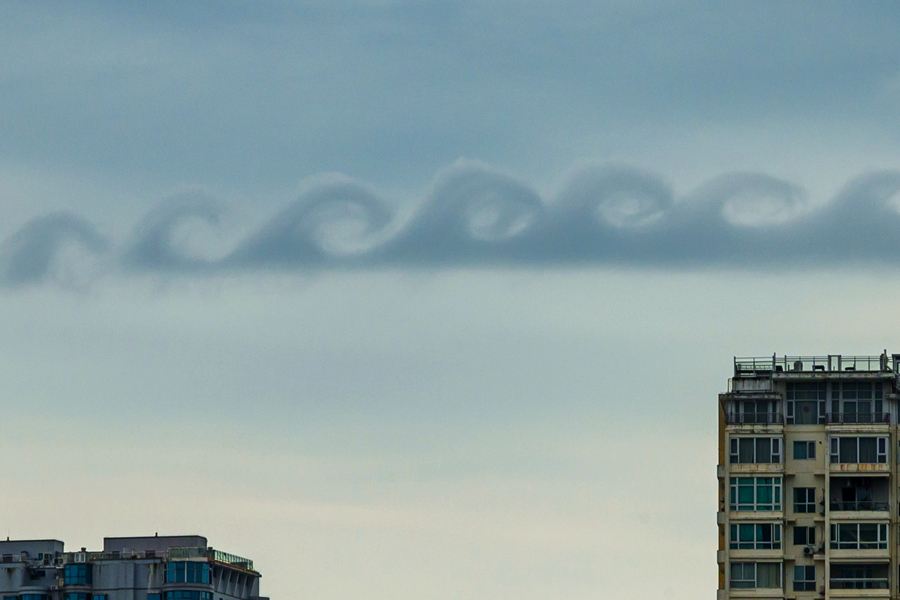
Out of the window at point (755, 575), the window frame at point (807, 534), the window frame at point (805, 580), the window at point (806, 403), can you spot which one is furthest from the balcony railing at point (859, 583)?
the window at point (806, 403)

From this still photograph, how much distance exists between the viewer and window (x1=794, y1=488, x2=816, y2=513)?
176000mm

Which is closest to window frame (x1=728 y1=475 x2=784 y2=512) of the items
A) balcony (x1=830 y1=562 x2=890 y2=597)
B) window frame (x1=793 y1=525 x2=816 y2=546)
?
window frame (x1=793 y1=525 x2=816 y2=546)

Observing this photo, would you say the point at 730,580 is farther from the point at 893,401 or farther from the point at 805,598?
the point at 893,401

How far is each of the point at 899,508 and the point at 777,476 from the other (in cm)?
993

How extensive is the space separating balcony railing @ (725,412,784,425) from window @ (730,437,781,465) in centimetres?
136

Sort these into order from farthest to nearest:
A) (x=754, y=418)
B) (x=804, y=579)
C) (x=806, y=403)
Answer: (x=806, y=403), (x=754, y=418), (x=804, y=579)

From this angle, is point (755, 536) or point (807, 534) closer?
point (755, 536)

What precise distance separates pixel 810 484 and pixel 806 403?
6.65 m

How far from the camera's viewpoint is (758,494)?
17600 cm

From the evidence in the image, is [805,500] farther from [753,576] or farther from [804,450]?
[753,576]

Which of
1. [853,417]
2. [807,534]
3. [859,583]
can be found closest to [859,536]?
Answer: [859,583]

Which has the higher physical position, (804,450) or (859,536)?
(804,450)

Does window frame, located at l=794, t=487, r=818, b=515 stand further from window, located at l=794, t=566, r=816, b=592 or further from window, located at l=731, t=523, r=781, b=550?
window, located at l=794, t=566, r=816, b=592

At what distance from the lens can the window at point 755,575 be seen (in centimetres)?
17462
